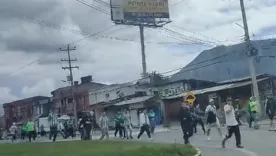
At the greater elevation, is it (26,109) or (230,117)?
(26,109)

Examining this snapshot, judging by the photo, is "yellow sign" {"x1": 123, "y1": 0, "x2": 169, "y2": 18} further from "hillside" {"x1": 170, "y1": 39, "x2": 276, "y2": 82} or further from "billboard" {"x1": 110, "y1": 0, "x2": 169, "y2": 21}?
"hillside" {"x1": 170, "y1": 39, "x2": 276, "y2": 82}

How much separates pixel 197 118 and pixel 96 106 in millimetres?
50654

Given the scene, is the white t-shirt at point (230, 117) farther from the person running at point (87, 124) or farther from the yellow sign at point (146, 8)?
the yellow sign at point (146, 8)

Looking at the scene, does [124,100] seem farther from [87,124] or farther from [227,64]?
[87,124]

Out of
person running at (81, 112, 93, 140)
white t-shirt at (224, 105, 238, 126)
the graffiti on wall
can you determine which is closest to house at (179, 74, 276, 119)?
the graffiti on wall

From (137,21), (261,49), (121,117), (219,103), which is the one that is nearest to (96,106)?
(137,21)

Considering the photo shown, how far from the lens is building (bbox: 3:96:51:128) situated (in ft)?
307

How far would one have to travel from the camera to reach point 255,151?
46.2ft

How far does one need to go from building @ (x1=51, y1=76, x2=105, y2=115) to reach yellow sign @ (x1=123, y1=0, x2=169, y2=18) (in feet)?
89.7

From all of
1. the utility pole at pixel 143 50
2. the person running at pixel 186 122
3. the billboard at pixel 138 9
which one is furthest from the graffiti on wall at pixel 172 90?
the person running at pixel 186 122

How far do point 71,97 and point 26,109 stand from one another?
21571 millimetres

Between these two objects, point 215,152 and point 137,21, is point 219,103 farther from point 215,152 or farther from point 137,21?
point 215,152

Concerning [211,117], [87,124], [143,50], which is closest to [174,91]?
[143,50]

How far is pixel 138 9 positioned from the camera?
182 ft
